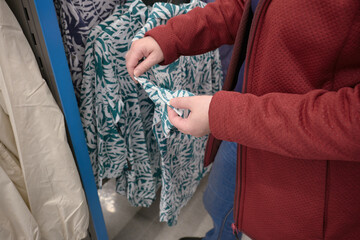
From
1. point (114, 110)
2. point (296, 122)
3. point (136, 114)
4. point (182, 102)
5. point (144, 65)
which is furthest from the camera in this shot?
point (136, 114)

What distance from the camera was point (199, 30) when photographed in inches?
25.2

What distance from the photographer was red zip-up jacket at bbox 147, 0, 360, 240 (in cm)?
39

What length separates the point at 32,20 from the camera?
1.85 feet

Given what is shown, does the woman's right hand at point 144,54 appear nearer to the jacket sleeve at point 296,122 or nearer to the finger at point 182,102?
the finger at point 182,102

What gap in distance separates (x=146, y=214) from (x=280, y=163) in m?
1.08

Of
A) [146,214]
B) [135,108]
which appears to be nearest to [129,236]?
[146,214]

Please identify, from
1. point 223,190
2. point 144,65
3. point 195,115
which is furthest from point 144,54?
point 223,190

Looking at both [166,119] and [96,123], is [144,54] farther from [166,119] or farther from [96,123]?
Answer: [96,123]

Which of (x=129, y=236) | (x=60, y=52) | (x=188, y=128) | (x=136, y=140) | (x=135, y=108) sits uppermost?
(x=60, y=52)

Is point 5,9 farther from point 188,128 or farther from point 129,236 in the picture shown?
point 129,236

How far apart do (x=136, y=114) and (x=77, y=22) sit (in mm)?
337

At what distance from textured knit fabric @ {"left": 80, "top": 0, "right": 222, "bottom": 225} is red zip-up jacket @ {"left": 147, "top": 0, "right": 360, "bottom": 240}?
5.9 inches

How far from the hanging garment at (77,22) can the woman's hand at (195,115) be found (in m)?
0.34

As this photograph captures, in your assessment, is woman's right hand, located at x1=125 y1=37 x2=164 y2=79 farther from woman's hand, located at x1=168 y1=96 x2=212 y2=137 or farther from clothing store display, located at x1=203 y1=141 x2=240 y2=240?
clothing store display, located at x1=203 y1=141 x2=240 y2=240
